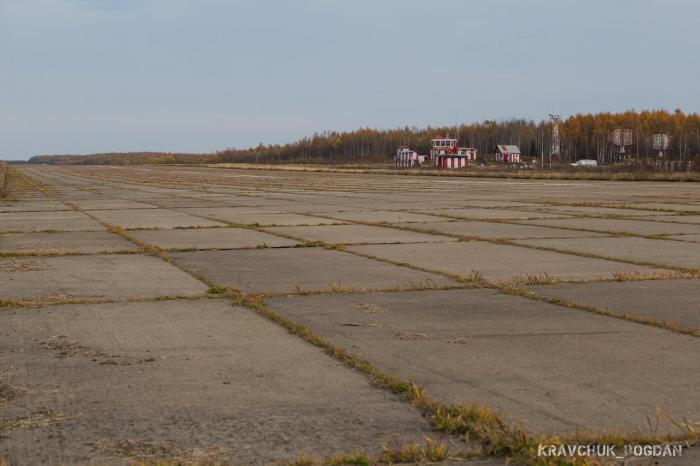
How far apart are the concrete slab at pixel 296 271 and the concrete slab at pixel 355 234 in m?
1.88

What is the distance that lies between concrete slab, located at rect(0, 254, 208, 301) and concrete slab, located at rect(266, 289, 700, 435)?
159 cm

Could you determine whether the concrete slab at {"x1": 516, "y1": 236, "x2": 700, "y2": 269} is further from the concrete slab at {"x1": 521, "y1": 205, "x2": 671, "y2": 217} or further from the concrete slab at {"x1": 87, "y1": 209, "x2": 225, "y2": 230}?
the concrete slab at {"x1": 87, "y1": 209, "x2": 225, "y2": 230}

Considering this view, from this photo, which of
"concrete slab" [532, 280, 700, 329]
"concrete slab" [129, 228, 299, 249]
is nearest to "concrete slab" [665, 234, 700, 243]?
"concrete slab" [532, 280, 700, 329]

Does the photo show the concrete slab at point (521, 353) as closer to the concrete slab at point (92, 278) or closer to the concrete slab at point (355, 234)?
the concrete slab at point (92, 278)

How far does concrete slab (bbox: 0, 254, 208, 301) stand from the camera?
8703mm

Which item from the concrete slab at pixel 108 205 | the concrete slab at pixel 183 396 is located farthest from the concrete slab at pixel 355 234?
the concrete slab at pixel 108 205

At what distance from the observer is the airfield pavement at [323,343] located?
14.0 ft

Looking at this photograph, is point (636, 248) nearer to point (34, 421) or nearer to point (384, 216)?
point (384, 216)

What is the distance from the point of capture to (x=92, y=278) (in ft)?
32.3

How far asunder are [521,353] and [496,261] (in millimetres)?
5485

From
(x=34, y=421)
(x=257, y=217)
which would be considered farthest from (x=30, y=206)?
(x=34, y=421)

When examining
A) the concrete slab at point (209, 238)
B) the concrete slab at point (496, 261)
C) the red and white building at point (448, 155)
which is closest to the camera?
the concrete slab at point (496, 261)

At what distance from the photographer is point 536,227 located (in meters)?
17.2

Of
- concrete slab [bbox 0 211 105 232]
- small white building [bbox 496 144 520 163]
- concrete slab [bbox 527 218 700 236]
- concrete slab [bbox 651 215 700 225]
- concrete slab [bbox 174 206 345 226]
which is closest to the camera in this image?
concrete slab [bbox 527 218 700 236]
